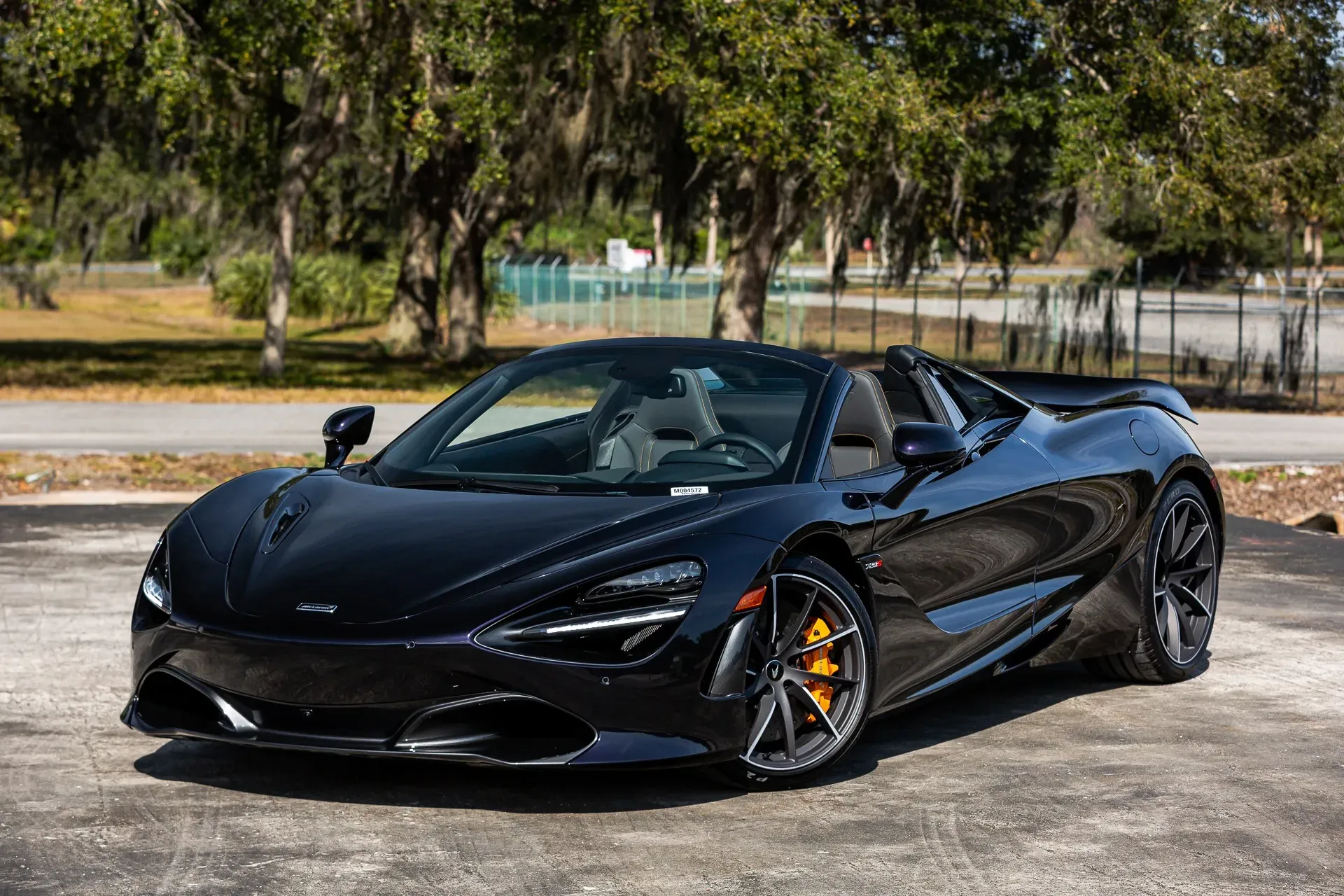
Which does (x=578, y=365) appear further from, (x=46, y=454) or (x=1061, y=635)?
(x=46, y=454)

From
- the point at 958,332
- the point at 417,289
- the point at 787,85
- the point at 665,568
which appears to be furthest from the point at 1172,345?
the point at 665,568

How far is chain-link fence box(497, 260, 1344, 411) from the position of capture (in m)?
30.7

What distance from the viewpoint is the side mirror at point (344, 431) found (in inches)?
263

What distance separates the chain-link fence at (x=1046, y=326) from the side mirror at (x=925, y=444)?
21943mm

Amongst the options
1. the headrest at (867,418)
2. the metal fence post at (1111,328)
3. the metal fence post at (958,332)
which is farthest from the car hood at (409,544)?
the metal fence post at (958,332)

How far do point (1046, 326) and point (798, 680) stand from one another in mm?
29005

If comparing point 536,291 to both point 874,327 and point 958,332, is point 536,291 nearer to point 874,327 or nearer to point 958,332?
point 874,327

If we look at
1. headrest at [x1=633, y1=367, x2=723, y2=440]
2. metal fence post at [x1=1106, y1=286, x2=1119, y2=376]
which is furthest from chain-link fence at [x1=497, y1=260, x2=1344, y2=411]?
headrest at [x1=633, y1=367, x2=723, y2=440]

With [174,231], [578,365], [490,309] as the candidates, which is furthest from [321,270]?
[578,365]

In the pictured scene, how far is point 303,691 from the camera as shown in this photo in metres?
5.06

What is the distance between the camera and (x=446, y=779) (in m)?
5.63

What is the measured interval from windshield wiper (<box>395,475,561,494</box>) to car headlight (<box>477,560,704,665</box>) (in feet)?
2.50

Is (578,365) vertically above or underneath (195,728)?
above

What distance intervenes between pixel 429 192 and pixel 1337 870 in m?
31.1
